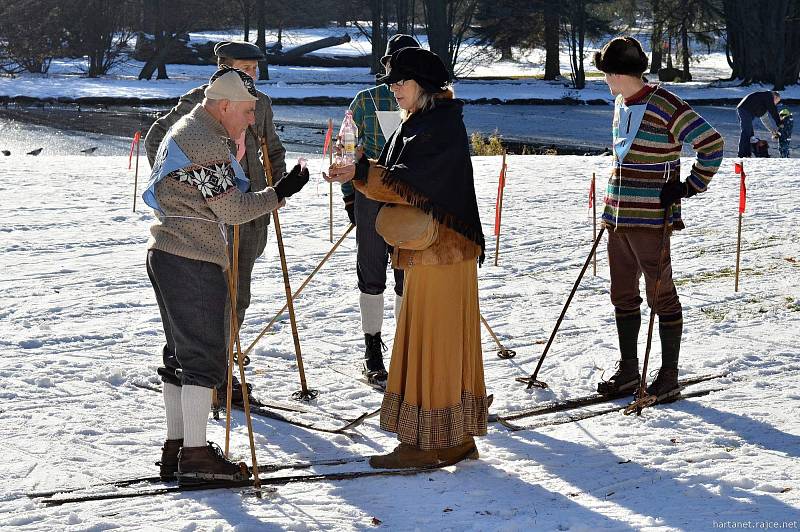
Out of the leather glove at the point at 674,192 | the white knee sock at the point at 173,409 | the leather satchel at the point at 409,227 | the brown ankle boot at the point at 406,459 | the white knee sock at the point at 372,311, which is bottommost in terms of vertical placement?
the brown ankle boot at the point at 406,459

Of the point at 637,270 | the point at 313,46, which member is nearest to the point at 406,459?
the point at 637,270

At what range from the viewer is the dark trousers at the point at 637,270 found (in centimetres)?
536

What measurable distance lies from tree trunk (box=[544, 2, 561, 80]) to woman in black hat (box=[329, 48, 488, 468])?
3137cm

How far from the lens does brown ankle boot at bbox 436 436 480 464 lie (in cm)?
467

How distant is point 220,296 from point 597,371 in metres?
2.55

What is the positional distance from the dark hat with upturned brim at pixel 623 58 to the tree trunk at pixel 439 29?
29.8 metres

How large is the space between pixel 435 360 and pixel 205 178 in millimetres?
1228

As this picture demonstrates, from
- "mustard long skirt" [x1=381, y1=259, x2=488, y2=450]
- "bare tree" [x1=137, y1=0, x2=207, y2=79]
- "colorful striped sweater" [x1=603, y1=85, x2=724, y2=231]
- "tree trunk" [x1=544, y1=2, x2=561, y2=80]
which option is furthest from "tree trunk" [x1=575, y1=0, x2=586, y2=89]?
"mustard long skirt" [x1=381, y1=259, x2=488, y2=450]

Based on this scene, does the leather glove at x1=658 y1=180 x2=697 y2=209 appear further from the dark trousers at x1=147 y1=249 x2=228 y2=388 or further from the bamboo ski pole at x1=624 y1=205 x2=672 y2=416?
the dark trousers at x1=147 y1=249 x2=228 y2=388

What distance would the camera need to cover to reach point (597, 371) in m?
6.06

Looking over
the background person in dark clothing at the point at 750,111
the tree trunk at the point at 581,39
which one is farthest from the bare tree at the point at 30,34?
the background person in dark clothing at the point at 750,111

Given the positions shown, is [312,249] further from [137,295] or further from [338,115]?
[338,115]

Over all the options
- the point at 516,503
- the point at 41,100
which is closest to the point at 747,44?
the point at 41,100

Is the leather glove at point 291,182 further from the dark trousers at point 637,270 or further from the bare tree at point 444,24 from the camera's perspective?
the bare tree at point 444,24
